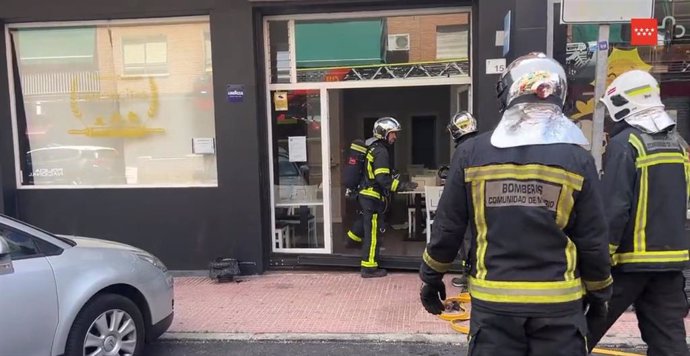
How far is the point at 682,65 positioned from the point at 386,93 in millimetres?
5200

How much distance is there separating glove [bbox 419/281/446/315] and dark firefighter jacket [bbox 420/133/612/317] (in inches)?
12.3

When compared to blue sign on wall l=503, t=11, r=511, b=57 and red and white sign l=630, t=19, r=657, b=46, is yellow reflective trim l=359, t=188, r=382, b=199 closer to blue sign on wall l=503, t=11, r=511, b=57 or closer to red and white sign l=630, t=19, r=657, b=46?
blue sign on wall l=503, t=11, r=511, b=57

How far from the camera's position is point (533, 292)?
2.32 m

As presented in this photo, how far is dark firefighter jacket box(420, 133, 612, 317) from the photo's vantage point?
7.59 ft

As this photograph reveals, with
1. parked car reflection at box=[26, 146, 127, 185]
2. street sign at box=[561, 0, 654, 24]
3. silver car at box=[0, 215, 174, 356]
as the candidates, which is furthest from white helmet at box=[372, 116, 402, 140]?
parked car reflection at box=[26, 146, 127, 185]

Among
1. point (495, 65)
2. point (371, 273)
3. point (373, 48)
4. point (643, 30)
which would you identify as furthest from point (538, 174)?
point (373, 48)

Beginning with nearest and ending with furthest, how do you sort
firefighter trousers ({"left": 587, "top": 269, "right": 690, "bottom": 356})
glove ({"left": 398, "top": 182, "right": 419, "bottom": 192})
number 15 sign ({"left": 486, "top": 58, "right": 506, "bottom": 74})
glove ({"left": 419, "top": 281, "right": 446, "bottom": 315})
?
glove ({"left": 419, "top": 281, "right": 446, "bottom": 315})
firefighter trousers ({"left": 587, "top": 269, "right": 690, "bottom": 356})
number 15 sign ({"left": 486, "top": 58, "right": 506, "bottom": 74})
glove ({"left": 398, "top": 182, "right": 419, "bottom": 192})

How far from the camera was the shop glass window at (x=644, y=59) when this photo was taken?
20.7 feet

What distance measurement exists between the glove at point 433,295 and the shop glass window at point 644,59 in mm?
4238

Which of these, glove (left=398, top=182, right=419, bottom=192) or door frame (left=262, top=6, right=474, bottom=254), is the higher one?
door frame (left=262, top=6, right=474, bottom=254)

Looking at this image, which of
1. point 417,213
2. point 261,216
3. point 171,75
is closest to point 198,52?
point 171,75

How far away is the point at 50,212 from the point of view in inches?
296

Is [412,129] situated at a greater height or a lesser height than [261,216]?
greater

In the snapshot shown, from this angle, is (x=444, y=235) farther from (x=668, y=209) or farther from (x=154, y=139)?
(x=154, y=139)
